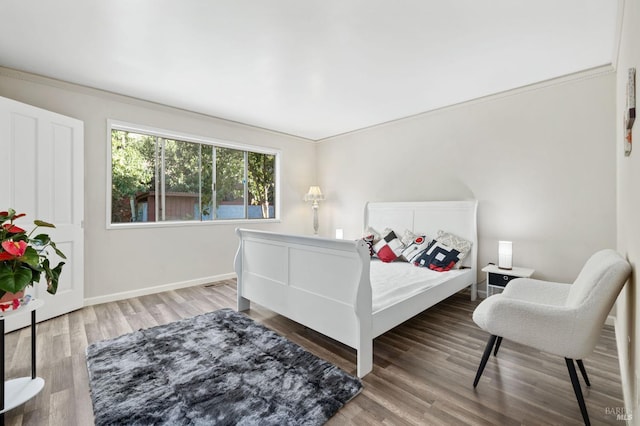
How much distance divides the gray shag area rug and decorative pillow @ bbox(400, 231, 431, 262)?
2.00 metres

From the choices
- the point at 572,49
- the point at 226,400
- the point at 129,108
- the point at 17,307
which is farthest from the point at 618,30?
the point at 129,108

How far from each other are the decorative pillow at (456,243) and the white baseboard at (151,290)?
10.7ft

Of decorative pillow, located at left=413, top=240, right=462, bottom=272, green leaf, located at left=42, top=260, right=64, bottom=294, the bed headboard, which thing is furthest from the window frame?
decorative pillow, located at left=413, top=240, right=462, bottom=272

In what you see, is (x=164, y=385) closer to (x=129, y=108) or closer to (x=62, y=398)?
(x=62, y=398)

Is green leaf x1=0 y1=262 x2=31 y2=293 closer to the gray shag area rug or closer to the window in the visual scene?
the gray shag area rug

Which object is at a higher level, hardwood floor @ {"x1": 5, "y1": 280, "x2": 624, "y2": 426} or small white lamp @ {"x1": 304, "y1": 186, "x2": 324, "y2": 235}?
small white lamp @ {"x1": 304, "y1": 186, "x2": 324, "y2": 235}

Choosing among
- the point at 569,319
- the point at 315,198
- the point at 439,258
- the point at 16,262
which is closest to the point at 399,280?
the point at 439,258

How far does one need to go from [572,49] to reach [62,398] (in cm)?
474

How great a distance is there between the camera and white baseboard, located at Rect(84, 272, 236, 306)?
3.43 metres

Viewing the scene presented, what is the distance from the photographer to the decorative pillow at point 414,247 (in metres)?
3.68

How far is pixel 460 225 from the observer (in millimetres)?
3688

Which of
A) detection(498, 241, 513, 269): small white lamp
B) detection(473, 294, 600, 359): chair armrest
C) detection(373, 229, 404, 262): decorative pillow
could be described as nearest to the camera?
detection(473, 294, 600, 359): chair armrest

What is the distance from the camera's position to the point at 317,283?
232 cm

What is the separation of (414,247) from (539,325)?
2.17m
